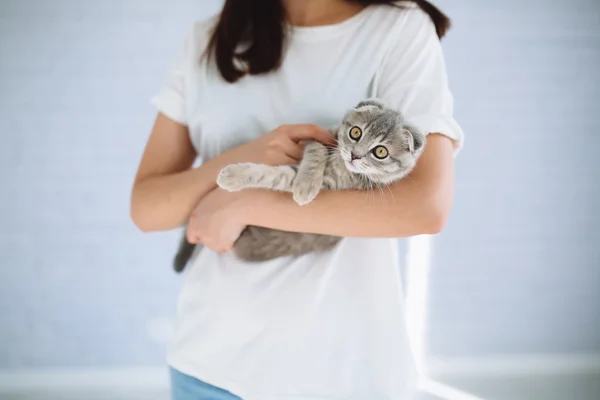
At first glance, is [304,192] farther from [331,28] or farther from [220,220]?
[331,28]

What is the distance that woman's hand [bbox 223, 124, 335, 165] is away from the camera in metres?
0.61

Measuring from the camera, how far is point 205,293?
654 millimetres

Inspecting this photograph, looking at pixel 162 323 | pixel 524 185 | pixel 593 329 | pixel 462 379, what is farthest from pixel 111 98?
pixel 593 329

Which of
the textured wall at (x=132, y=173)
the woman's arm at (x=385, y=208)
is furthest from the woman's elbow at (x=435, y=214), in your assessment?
the textured wall at (x=132, y=173)

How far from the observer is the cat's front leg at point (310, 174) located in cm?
60

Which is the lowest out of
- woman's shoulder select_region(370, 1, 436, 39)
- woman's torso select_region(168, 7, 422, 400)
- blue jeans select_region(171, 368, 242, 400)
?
blue jeans select_region(171, 368, 242, 400)

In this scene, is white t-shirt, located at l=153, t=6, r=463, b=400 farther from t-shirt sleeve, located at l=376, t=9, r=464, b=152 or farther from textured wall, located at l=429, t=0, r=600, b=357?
textured wall, located at l=429, t=0, r=600, b=357

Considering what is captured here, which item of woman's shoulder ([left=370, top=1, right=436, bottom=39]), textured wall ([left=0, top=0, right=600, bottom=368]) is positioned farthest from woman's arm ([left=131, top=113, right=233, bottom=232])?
textured wall ([left=0, top=0, right=600, bottom=368])

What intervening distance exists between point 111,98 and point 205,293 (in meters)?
1.04

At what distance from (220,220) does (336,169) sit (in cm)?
20

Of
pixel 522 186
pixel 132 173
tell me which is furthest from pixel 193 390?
pixel 522 186

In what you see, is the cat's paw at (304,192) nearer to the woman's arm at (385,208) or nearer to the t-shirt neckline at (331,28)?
the woman's arm at (385,208)

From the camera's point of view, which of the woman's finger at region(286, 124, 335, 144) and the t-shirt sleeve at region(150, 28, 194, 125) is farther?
the t-shirt sleeve at region(150, 28, 194, 125)

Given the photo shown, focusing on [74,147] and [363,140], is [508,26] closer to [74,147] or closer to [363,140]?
[363,140]
